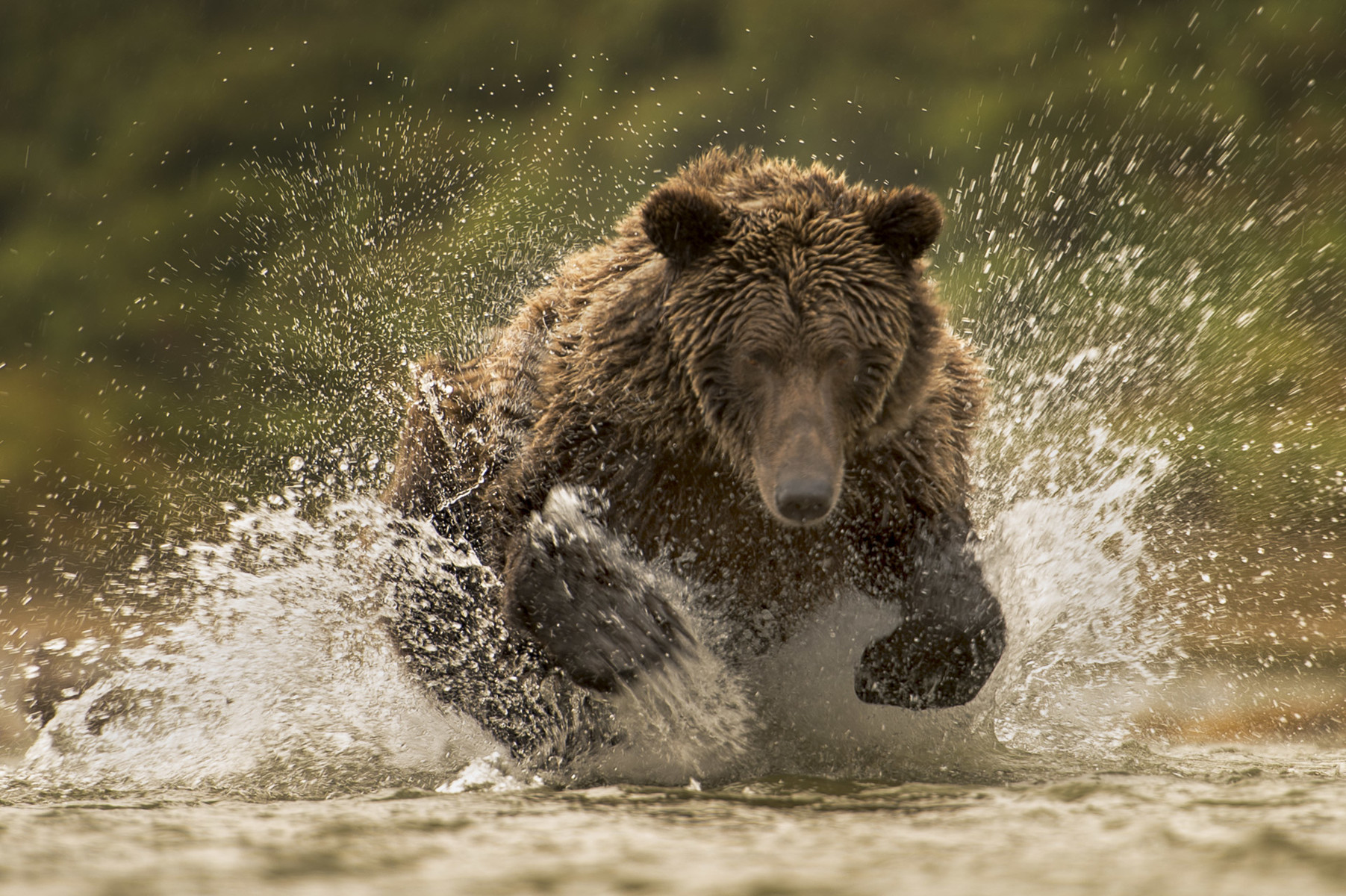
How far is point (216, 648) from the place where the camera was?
6000 millimetres

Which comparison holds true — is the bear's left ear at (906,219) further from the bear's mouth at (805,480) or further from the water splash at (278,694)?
the water splash at (278,694)

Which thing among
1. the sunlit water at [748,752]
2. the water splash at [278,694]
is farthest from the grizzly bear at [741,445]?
the water splash at [278,694]

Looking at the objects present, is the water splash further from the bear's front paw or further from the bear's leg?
the bear's leg

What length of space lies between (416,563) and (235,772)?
3.69 feet

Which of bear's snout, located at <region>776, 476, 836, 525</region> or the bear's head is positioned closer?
bear's snout, located at <region>776, 476, 836, 525</region>

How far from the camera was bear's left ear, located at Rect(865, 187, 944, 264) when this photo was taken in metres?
3.80

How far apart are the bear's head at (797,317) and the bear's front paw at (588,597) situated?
1.68 ft

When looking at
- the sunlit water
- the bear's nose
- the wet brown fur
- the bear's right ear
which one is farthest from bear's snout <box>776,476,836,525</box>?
the bear's right ear

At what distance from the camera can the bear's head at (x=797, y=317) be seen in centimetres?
351

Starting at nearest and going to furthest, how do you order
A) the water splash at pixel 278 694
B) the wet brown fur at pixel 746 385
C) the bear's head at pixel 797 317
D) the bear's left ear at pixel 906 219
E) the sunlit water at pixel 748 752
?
1. the sunlit water at pixel 748 752
2. the bear's head at pixel 797 317
3. the wet brown fur at pixel 746 385
4. the bear's left ear at pixel 906 219
5. the water splash at pixel 278 694

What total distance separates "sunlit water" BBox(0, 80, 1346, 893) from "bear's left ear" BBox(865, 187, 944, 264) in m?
1.21

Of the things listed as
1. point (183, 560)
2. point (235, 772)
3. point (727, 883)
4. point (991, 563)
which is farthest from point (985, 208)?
point (727, 883)

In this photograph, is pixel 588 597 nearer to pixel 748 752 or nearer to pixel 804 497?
pixel 748 752

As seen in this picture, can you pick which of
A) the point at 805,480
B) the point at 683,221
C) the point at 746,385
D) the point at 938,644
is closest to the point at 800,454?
the point at 805,480
